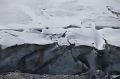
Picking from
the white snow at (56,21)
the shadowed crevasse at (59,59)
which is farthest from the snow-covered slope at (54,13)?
the shadowed crevasse at (59,59)

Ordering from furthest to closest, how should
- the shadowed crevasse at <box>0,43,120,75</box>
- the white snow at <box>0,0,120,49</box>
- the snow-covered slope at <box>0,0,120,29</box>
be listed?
the snow-covered slope at <box>0,0,120,29</box>, the white snow at <box>0,0,120,49</box>, the shadowed crevasse at <box>0,43,120,75</box>

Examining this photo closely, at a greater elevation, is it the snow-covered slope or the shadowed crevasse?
the snow-covered slope

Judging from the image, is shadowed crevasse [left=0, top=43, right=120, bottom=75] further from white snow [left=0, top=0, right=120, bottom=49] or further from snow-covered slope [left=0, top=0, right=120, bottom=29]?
snow-covered slope [left=0, top=0, right=120, bottom=29]

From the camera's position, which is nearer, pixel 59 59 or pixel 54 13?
pixel 59 59

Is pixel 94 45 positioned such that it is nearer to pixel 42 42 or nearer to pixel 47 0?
pixel 42 42

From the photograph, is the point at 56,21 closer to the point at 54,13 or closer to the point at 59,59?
the point at 54,13

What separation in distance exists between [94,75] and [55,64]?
17.1 inches

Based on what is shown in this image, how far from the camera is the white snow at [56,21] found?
2471mm

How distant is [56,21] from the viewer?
2863 mm

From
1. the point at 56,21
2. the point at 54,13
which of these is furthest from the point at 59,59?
the point at 54,13

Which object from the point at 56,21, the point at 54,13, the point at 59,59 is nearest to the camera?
the point at 59,59

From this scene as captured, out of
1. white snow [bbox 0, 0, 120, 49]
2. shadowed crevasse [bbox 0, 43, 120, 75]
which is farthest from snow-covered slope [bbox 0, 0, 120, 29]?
shadowed crevasse [bbox 0, 43, 120, 75]

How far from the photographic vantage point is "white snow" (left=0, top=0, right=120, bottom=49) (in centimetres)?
247

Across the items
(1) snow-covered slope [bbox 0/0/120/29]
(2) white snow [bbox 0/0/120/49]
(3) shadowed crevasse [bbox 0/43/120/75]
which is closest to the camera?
(3) shadowed crevasse [bbox 0/43/120/75]
